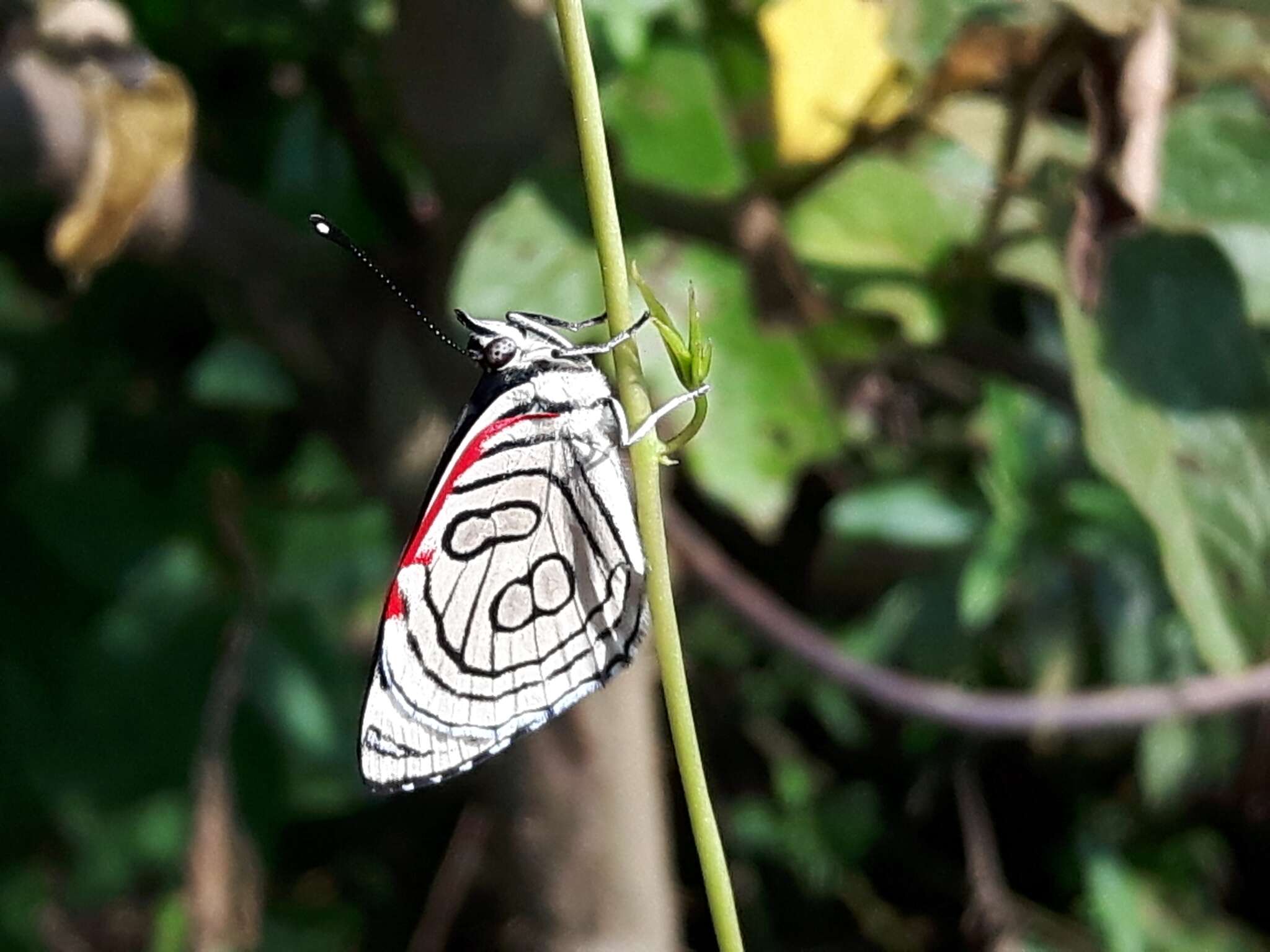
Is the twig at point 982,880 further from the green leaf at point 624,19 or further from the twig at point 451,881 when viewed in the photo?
the green leaf at point 624,19

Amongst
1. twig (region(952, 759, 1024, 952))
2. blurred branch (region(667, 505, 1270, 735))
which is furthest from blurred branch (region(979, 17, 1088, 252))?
twig (region(952, 759, 1024, 952))

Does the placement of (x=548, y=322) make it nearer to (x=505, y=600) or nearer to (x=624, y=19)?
(x=505, y=600)

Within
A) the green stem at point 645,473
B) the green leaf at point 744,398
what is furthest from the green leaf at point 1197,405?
the green stem at point 645,473

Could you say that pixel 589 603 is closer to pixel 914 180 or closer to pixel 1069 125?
pixel 914 180

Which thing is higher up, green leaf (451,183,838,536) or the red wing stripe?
green leaf (451,183,838,536)

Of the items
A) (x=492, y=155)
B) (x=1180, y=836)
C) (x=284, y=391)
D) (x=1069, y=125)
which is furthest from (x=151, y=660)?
(x=1180, y=836)

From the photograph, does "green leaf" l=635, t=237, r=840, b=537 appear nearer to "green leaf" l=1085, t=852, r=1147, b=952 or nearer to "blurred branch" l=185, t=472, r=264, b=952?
"blurred branch" l=185, t=472, r=264, b=952

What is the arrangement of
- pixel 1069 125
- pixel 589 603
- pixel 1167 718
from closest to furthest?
pixel 589 603 → pixel 1069 125 → pixel 1167 718
